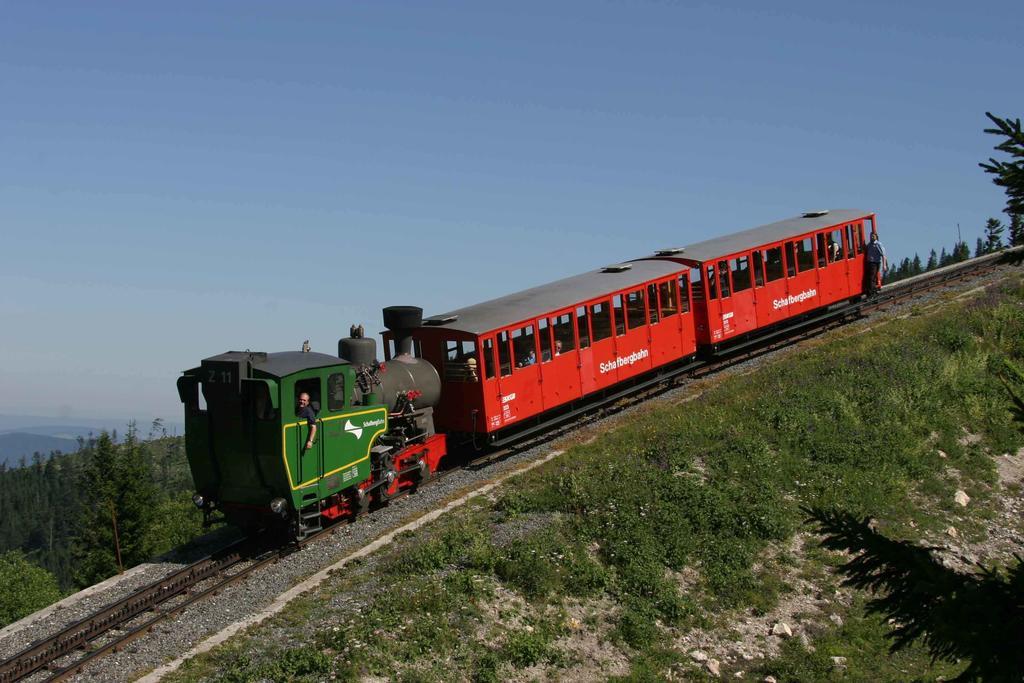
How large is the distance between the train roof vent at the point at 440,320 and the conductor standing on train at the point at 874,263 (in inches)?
635

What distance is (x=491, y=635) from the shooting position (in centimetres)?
1451

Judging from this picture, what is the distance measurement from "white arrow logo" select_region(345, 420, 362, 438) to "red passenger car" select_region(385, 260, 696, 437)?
3808 mm

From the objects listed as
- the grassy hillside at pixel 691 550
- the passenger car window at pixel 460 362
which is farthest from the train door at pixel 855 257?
the passenger car window at pixel 460 362

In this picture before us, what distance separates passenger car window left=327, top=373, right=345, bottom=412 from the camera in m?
18.1

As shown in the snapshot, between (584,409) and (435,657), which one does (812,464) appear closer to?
(584,409)

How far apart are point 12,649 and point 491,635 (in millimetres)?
7802

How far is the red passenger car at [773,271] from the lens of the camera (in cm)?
2731

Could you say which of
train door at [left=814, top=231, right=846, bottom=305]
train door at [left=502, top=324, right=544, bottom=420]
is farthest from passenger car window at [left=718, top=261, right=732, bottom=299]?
train door at [left=502, top=324, right=544, bottom=420]

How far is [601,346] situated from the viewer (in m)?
24.6

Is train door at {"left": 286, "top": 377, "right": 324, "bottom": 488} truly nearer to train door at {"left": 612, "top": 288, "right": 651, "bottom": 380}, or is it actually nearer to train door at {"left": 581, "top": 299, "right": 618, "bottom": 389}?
train door at {"left": 581, "top": 299, "right": 618, "bottom": 389}

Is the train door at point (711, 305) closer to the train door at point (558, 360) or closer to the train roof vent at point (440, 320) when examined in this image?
the train door at point (558, 360)

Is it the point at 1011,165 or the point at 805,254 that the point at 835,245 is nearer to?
the point at 805,254

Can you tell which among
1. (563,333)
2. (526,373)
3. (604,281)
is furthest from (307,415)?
(604,281)

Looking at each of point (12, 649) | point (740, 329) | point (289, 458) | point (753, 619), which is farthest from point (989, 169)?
point (740, 329)
